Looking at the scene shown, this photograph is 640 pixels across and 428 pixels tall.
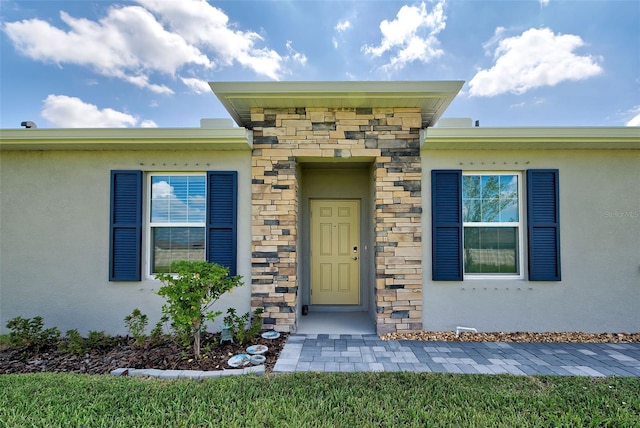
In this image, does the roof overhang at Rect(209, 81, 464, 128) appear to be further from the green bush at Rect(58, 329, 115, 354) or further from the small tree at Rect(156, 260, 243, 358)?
the green bush at Rect(58, 329, 115, 354)

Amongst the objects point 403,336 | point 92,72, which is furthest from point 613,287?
point 92,72

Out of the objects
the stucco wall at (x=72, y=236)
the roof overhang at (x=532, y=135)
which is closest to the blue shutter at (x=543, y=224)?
the roof overhang at (x=532, y=135)

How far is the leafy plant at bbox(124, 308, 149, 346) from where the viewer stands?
3.90 meters

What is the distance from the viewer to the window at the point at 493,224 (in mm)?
4379

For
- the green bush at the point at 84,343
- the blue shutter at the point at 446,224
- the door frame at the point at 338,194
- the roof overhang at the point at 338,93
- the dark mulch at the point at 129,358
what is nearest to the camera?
the dark mulch at the point at 129,358

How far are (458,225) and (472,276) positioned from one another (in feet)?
2.77

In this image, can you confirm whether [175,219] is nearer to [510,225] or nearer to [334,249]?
[334,249]

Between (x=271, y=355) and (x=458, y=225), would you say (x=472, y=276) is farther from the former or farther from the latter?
(x=271, y=355)

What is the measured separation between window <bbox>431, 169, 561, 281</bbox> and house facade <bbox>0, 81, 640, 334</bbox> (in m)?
0.02

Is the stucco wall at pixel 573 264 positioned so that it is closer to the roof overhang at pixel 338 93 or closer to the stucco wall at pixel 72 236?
the roof overhang at pixel 338 93

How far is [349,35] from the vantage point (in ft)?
25.3

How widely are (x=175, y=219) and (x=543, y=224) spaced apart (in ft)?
18.9

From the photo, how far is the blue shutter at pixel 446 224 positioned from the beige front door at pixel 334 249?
1801 millimetres

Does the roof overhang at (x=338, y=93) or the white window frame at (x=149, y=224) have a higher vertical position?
the roof overhang at (x=338, y=93)
